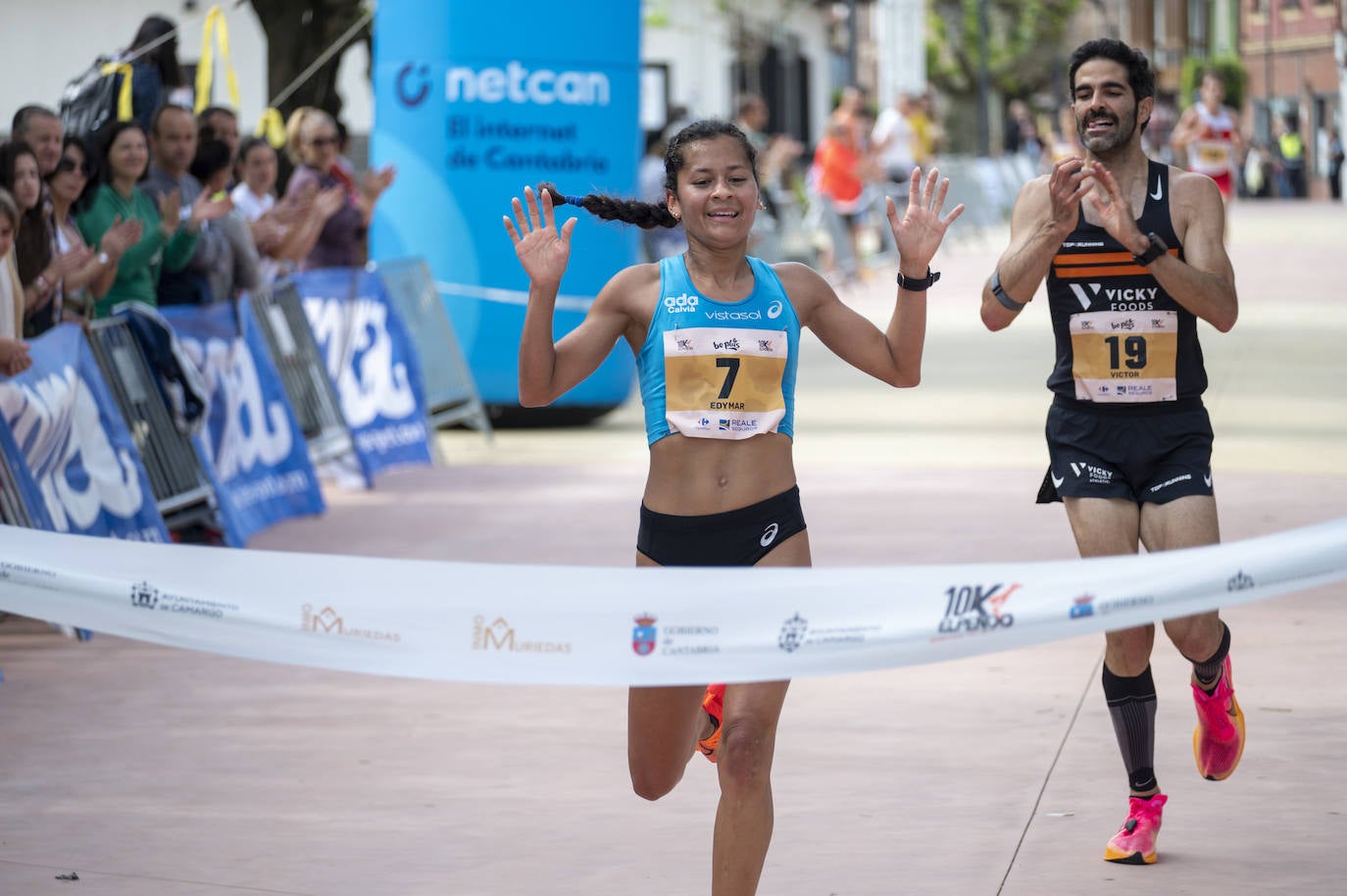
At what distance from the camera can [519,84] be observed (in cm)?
1450

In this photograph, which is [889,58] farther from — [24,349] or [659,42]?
[24,349]

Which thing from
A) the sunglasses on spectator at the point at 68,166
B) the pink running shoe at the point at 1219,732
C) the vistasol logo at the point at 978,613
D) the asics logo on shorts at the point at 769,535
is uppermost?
the sunglasses on spectator at the point at 68,166

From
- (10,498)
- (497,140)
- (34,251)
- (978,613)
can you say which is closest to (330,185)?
(497,140)

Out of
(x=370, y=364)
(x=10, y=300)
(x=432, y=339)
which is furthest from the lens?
(x=432, y=339)

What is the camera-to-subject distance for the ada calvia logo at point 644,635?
14.4ft

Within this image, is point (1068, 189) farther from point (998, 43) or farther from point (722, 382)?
point (998, 43)

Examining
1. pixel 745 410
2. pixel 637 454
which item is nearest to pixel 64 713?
pixel 745 410

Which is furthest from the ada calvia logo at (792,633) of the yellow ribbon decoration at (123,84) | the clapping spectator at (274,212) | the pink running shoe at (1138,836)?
the clapping spectator at (274,212)

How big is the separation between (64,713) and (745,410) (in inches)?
134

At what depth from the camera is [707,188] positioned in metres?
4.80

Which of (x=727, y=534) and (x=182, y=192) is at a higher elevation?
(x=182, y=192)

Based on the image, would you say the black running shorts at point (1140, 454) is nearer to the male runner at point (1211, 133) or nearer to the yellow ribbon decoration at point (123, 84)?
the yellow ribbon decoration at point (123, 84)

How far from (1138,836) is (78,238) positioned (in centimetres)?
606

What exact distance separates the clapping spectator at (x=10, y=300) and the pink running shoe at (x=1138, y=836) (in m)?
4.52
